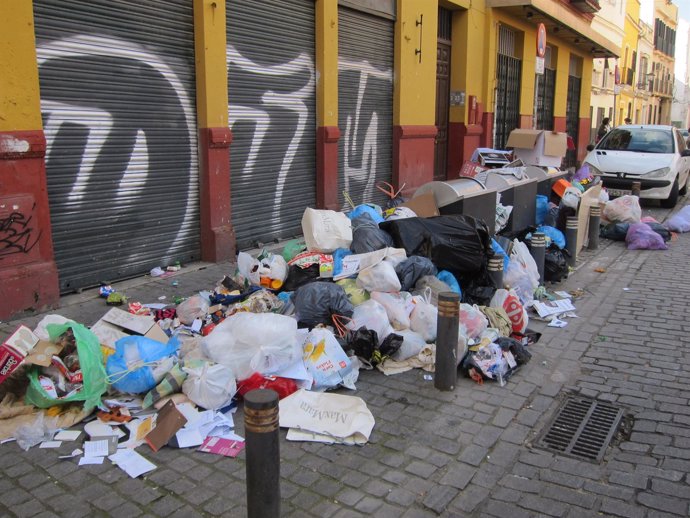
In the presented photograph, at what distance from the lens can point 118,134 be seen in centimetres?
675

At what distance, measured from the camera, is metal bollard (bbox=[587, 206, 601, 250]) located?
9.92 metres

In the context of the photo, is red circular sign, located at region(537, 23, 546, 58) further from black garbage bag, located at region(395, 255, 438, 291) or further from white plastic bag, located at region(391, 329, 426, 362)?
white plastic bag, located at region(391, 329, 426, 362)

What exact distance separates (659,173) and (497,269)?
9.28 metres

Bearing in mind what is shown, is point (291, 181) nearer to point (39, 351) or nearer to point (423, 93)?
point (423, 93)

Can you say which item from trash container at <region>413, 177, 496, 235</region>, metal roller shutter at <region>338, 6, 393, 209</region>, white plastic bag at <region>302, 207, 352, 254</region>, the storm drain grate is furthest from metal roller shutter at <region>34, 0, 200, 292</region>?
the storm drain grate

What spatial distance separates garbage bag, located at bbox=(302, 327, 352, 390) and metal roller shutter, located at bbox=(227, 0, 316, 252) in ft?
→ 13.1

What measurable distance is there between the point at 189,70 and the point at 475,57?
30.6 ft

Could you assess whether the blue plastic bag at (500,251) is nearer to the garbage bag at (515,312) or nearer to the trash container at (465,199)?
the trash container at (465,199)

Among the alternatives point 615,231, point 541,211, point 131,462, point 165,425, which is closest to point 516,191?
point 541,211

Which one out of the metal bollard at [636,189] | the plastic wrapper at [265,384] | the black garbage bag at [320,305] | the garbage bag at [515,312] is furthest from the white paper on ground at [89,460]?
the metal bollard at [636,189]

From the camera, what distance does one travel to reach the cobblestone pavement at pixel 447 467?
3.28 m

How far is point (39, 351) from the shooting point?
13.9 feet

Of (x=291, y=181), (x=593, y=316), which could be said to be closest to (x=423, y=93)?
(x=291, y=181)

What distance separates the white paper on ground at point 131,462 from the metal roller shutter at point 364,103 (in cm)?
742
